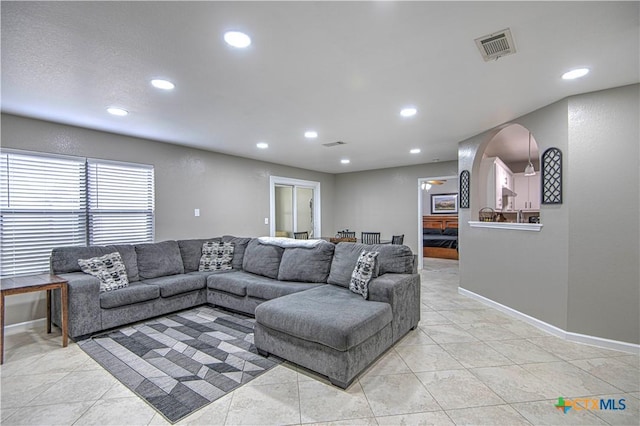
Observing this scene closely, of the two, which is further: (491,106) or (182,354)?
(491,106)

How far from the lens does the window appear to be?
327 centimetres

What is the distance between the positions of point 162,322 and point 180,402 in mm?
1776

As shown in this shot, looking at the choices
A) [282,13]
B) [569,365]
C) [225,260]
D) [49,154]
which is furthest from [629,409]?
[49,154]

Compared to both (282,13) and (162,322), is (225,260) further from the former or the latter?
(282,13)

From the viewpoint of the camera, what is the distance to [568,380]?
7.34 feet

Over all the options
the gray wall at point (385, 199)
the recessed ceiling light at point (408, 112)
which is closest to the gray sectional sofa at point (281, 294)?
the recessed ceiling light at point (408, 112)

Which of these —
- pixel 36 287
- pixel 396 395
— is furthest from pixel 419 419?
pixel 36 287

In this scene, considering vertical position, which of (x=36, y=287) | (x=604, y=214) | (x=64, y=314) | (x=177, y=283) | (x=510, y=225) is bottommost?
(x=64, y=314)

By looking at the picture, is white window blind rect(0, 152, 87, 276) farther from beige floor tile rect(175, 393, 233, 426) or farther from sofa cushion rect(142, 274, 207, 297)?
beige floor tile rect(175, 393, 233, 426)

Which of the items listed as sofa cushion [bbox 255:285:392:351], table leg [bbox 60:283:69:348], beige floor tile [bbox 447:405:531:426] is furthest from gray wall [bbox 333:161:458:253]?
table leg [bbox 60:283:69:348]

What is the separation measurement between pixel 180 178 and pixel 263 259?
6.94 feet

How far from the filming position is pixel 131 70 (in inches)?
91.0

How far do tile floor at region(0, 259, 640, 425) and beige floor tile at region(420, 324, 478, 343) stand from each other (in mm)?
32

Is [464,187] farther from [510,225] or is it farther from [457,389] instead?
[457,389]
